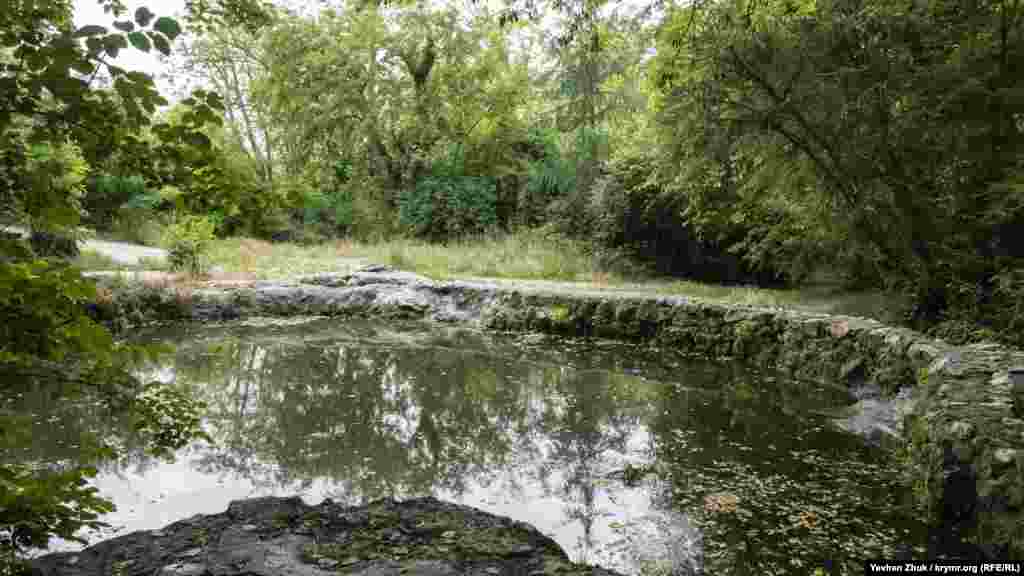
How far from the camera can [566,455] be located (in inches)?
200

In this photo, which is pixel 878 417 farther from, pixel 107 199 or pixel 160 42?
pixel 107 199

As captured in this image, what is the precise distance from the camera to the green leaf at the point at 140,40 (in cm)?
140

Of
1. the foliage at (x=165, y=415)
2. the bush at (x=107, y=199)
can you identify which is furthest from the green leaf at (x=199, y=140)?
the bush at (x=107, y=199)

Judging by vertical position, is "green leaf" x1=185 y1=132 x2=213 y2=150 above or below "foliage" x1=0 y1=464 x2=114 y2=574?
above

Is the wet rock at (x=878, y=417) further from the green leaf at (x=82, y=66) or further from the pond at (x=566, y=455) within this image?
the green leaf at (x=82, y=66)

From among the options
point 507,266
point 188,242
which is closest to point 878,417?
point 507,266

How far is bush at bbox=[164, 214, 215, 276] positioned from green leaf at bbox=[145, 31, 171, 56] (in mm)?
12144

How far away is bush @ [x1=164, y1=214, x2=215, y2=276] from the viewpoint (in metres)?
12.5

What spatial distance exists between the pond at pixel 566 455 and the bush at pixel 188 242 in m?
4.75

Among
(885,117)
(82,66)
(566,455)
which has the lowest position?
(566,455)

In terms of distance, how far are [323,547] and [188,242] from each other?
1180 cm

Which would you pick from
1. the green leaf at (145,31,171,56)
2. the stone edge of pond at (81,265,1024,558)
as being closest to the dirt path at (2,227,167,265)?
the stone edge of pond at (81,265,1024,558)

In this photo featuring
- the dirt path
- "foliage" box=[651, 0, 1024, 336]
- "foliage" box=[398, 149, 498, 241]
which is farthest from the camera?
"foliage" box=[398, 149, 498, 241]

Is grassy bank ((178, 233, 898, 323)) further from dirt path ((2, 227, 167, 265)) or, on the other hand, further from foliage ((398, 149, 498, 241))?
foliage ((398, 149, 498, 241))
